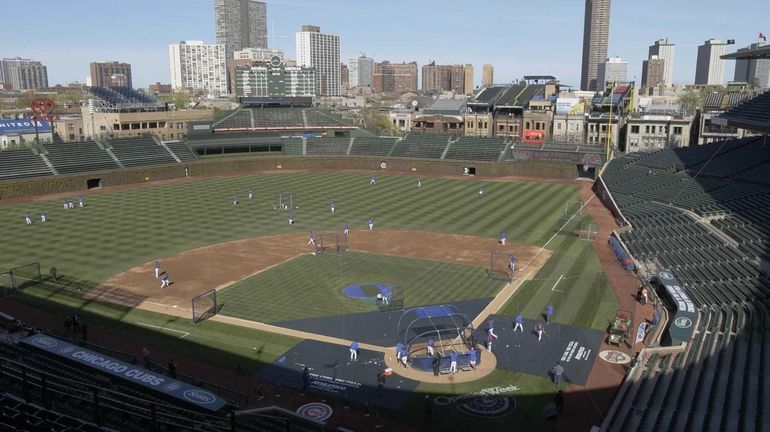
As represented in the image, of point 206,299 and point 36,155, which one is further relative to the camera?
point 36,155

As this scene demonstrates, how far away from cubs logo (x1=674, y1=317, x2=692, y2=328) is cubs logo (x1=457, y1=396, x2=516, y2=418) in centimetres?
961

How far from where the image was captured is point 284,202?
6431cm

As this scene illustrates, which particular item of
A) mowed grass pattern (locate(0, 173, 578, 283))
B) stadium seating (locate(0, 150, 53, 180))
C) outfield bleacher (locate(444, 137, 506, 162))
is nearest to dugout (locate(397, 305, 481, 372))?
mowed grass pattern (locate(0, 173, 578, 283))

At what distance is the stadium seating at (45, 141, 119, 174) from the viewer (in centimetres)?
7475

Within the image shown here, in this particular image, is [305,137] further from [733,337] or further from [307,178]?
[733,337]

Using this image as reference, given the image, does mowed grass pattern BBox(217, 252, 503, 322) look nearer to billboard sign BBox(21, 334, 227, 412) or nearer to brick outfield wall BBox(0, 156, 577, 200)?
billboard sign BBox(21, 334, 227, 412)

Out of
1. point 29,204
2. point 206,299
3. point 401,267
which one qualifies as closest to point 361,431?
point 206,299

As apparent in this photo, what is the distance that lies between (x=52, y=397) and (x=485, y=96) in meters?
120

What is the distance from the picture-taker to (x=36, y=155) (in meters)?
75.2

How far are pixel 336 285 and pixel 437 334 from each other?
30.8 ft

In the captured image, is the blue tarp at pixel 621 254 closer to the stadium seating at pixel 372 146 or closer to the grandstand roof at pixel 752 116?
the grandstand roof at pixel 752 116

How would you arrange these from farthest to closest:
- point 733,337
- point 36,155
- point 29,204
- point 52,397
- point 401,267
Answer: point 36,155, point 29,204, point 401,267, point 733,337, point 52,397

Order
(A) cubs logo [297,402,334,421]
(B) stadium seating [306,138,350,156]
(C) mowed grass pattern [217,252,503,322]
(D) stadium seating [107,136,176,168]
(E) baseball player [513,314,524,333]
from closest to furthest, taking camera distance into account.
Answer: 1. (A) cubs logo [297,402,334,421]
2. (E) baseball player [513,314,524,333]
3. (C) mowed grass pattern [217,252,503,322]
4. (D) stadium seating [107,136,176,168]
5. (B) stadium seating [306,138,350,156]

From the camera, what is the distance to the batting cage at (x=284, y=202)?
199ft
